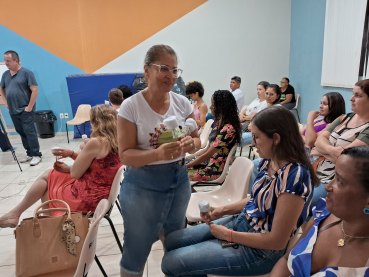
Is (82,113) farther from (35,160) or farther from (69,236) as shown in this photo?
(69,236)

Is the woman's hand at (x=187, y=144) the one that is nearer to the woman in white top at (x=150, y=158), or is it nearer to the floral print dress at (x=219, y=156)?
the woman in white top at (x=150, y=158)

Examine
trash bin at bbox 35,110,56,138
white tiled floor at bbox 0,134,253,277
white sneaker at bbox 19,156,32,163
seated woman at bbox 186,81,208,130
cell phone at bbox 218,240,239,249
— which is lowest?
white tiled floor at bbox 0,134,253,277

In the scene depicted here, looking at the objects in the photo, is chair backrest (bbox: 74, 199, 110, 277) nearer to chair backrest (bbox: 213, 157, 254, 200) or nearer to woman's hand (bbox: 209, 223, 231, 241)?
woman's hand (bbox: 209, 223, 231, 241)

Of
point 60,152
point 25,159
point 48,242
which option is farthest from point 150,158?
point 25,159

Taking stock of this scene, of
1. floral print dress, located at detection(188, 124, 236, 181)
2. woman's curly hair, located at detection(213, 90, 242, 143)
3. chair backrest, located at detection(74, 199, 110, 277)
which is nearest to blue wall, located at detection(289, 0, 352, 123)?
woman's curly hair, located at detection(213, 90, 242, 143)

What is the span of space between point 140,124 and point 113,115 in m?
0.98

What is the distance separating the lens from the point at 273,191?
118cm

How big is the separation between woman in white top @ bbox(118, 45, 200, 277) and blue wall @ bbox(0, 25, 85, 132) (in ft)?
20.0

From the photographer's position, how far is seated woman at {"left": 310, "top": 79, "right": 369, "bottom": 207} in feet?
6.74

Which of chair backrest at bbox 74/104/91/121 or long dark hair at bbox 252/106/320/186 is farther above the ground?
long dark hair at bbox 252/106/320/186

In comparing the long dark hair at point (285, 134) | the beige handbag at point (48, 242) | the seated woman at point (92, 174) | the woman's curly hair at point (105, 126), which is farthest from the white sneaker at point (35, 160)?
the long dark hair at point (285, 134)

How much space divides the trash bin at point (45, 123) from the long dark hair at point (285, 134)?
6276mm

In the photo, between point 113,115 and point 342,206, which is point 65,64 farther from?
point 342,206

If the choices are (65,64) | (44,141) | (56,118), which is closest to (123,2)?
(65,64)
